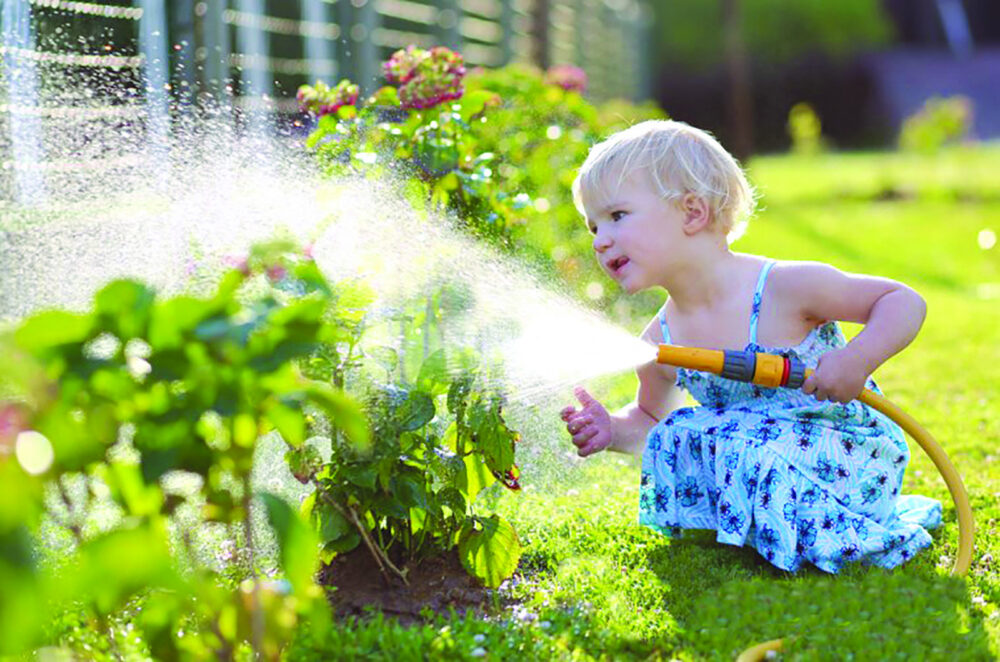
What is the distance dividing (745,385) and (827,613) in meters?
0.67

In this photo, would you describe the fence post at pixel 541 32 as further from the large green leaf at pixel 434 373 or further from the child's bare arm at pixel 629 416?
the large green leaf at pixel 434 373

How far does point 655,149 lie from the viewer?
2.80 metres

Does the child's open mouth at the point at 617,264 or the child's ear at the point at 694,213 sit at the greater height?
the child's ear at the point at 694,213

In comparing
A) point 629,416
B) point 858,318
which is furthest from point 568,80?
point 858,318

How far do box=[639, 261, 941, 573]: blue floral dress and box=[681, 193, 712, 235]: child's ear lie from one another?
0.18 metres

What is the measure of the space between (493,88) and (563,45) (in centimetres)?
969

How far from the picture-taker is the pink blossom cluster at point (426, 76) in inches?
129

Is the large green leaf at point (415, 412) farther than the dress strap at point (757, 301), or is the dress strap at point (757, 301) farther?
the dress strap at point (757, 301)

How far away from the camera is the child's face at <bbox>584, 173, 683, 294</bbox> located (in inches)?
109

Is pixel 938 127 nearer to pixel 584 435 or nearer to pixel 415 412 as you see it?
pixel 584 435

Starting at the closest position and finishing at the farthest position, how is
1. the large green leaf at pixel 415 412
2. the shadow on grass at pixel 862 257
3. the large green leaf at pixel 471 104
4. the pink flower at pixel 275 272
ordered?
the pink flower at pixel 275 272 → the large green leaf at pixel 415 412 → the large green leaf at pixel 471 104 → the shadow on grass at pixel 862 257

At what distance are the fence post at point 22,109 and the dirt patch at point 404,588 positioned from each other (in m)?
1.13

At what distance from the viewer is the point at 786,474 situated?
8.77ft

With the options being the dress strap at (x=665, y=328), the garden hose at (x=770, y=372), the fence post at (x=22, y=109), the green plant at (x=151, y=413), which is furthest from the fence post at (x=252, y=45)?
the green plant at (x=151, y=413)
